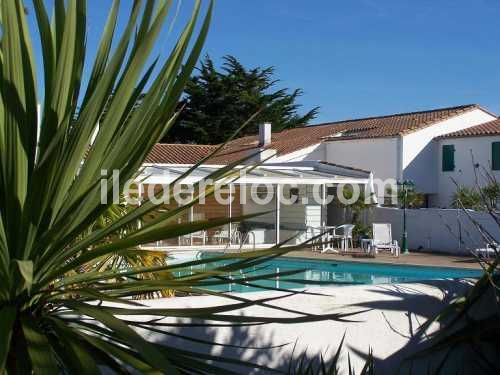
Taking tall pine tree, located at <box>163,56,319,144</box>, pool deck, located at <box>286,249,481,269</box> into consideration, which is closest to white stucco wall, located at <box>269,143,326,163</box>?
pool deck, located at <box>286,249,481,269</box>

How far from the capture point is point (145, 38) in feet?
8.76

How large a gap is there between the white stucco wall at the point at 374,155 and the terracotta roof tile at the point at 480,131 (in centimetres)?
335

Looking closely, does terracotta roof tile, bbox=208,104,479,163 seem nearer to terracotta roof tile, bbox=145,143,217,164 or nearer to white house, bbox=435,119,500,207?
terracotta roof tile, bbox=145,143,217,164

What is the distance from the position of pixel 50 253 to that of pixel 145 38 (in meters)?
0.90

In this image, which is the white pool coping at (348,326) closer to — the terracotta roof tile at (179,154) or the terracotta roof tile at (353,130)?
the terracotta roof tile at (353,130)

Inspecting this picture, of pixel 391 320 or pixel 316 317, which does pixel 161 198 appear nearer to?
pixel 316 317

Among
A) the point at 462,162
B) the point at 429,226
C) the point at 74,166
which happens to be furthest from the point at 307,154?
the point at 74,166

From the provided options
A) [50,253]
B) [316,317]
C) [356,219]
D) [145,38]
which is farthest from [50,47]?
[356,219]

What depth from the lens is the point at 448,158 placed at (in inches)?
1439

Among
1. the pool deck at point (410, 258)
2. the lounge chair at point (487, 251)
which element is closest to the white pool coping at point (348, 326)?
the lounge chair at point (487, 251)

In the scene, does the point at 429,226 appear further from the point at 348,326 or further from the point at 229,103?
the point at 229,103

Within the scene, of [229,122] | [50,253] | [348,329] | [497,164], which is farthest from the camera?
[229,122]

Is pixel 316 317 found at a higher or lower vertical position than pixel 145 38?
lower

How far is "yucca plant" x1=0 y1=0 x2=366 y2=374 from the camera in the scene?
2426 millimetres
